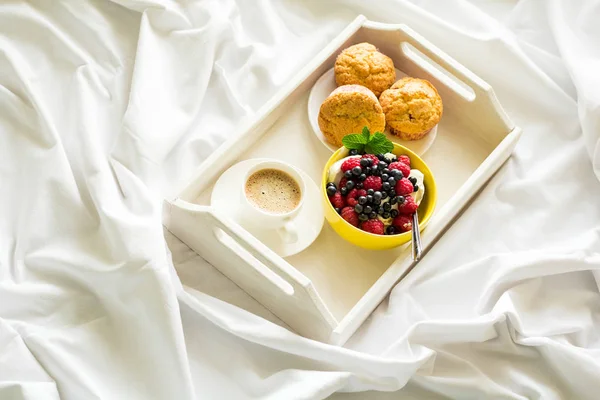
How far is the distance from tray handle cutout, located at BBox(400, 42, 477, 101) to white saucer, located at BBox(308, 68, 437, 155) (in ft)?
0.29

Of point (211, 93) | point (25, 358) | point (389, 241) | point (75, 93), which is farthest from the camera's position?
point (211, 93)

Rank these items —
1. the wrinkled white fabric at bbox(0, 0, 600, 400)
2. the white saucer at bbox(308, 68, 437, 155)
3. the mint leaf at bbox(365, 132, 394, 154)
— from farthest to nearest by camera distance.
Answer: the white saucer at bbox(308, 68, 437, 155)
the mint leaf at bbox(365, 132, 394, 154)
the wrinkled white fabric at bbox(0, 0, 600, 400)

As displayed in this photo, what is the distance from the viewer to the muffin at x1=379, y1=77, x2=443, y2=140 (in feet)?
4.55

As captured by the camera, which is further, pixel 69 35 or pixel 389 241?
pixel 69 35

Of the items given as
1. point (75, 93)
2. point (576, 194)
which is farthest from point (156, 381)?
point (576, 194)

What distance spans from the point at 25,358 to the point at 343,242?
55 cm

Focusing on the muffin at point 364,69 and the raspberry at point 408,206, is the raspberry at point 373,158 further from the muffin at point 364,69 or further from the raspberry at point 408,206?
the muffin at point 364,69

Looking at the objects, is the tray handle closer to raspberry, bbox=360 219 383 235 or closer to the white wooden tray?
the white wooden tray

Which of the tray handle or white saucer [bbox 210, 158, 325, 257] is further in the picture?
the tray handle

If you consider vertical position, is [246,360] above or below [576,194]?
below

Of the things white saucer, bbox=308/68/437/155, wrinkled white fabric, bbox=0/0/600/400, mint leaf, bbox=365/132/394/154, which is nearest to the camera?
wrinkled white fabric, bbox=0/0/600/400

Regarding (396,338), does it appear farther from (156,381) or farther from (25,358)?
(25,358)

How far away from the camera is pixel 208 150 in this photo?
1.44 metres

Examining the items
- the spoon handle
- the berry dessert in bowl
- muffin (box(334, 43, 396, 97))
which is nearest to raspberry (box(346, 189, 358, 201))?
the berry dessert in bowl
